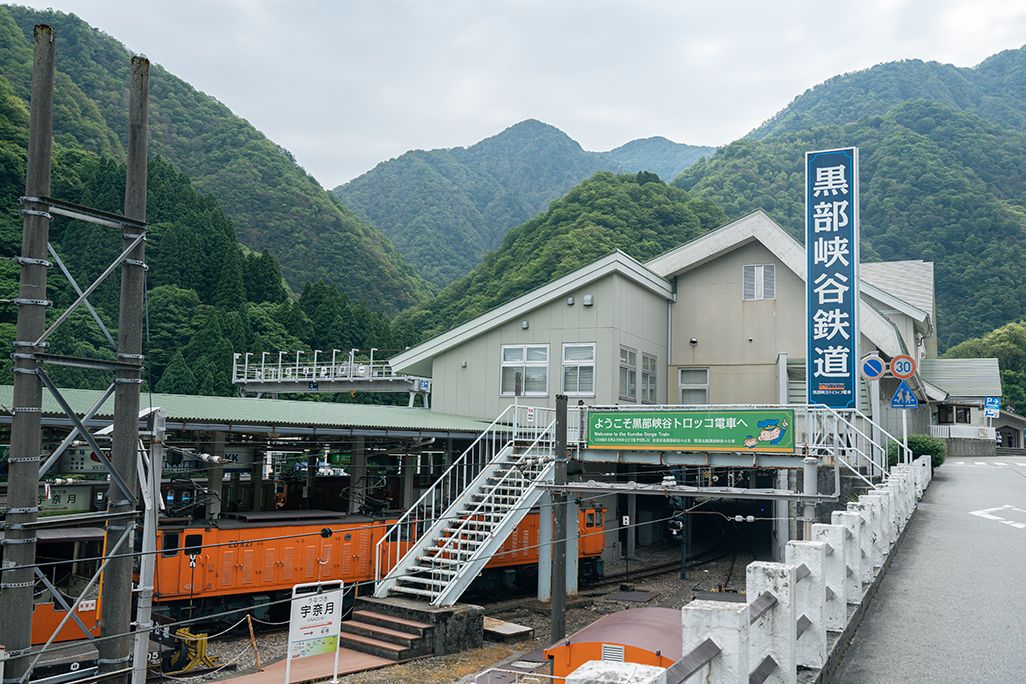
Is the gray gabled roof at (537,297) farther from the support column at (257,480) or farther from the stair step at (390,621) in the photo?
the stair step at (390,621)

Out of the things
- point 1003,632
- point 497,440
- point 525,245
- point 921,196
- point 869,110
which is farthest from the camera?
point 869,110

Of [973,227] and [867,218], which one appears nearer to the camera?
[973,227]

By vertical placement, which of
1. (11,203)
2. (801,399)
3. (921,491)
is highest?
(11,203)

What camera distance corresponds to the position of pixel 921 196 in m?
108

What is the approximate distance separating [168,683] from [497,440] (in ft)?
39.7

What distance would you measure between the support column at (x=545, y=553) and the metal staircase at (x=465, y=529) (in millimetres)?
2662

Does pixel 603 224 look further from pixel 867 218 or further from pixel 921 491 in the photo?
pixel 921 491

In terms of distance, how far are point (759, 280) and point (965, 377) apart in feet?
99.9

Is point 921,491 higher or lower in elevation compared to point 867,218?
lower

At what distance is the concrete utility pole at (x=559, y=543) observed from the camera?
17.8 metres

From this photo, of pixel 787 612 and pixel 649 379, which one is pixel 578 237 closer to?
pixel 649 379

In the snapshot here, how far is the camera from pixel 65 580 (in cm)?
1705

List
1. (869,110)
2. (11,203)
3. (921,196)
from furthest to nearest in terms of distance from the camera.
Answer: (869,110) < (921,196) < (11,203)

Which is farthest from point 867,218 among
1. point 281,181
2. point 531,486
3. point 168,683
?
point 168,683
